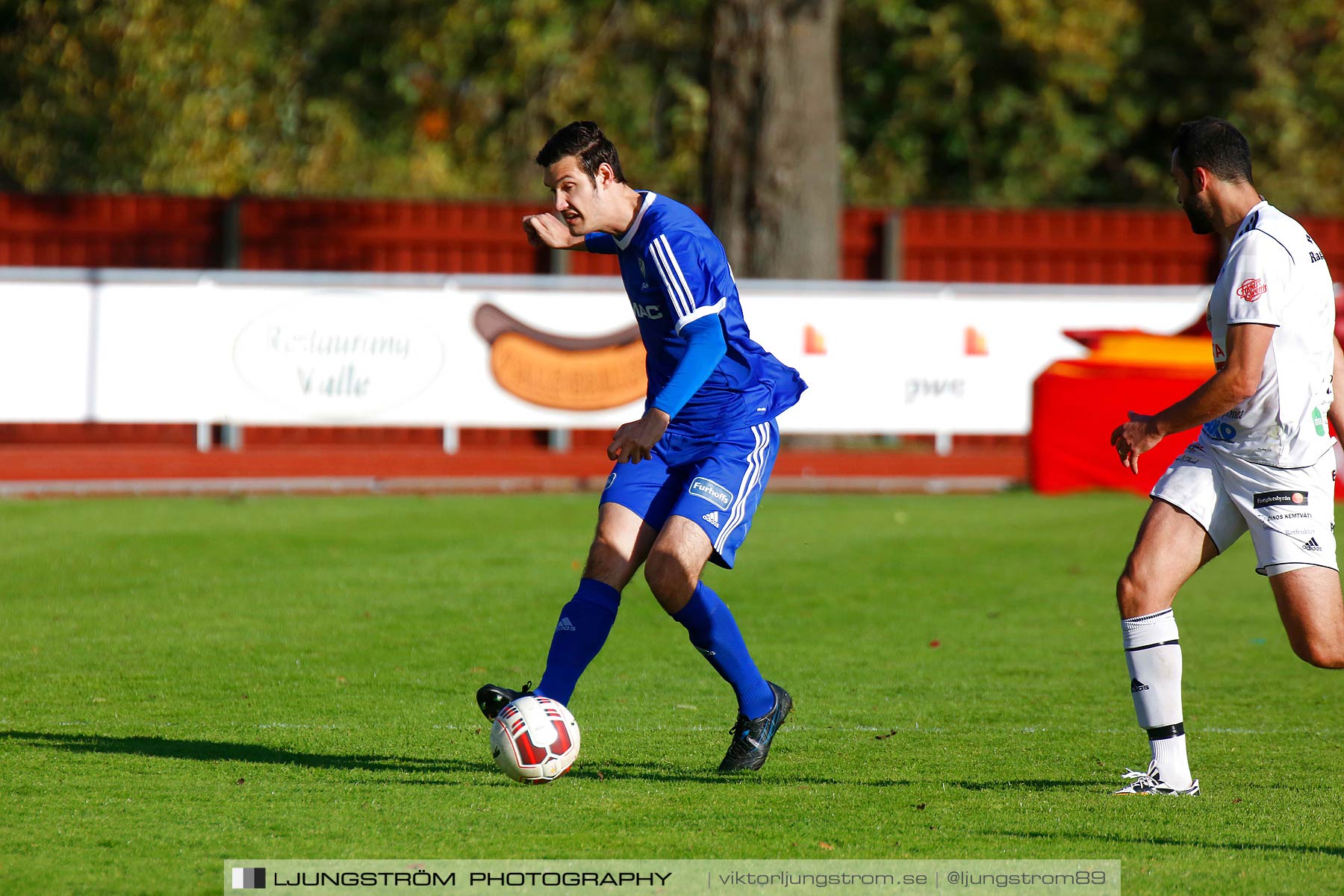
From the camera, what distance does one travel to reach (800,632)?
8555 millimetres

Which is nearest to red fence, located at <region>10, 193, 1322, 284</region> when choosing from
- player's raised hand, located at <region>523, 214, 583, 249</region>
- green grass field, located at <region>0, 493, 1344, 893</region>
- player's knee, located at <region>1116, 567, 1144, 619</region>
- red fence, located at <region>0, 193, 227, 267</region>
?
red fence, located at <region>0, 193, 227, 267</region>

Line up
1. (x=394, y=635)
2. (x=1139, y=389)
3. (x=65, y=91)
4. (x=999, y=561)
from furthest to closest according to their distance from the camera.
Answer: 1. (x=65, y=91)
2. (x=1139, y=389)
3. (x=999, y=561)
4. (x=394, y=635)

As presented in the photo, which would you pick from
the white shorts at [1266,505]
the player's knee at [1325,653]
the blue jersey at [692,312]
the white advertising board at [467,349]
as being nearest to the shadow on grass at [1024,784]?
the player's knee at [1325,653]

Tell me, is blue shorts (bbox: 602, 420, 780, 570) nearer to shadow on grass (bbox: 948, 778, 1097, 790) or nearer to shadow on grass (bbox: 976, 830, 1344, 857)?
shadow on grass (bbox: 948, 778, 1097, 790)

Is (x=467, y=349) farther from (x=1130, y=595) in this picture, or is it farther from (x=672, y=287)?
(x=1130, y=595)

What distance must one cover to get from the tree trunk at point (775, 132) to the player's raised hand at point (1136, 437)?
13.0m

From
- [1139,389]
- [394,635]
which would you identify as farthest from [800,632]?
[1139,389]

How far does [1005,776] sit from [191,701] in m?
3.22

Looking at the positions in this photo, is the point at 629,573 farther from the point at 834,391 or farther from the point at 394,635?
the point at 834,391

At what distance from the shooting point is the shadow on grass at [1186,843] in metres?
4.50

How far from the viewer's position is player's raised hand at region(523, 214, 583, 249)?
563 cm

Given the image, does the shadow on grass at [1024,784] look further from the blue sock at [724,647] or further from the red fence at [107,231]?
the red fence at [107,231]

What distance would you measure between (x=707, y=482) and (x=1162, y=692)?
5.12ft

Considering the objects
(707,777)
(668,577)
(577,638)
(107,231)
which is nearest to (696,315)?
(668,577)
